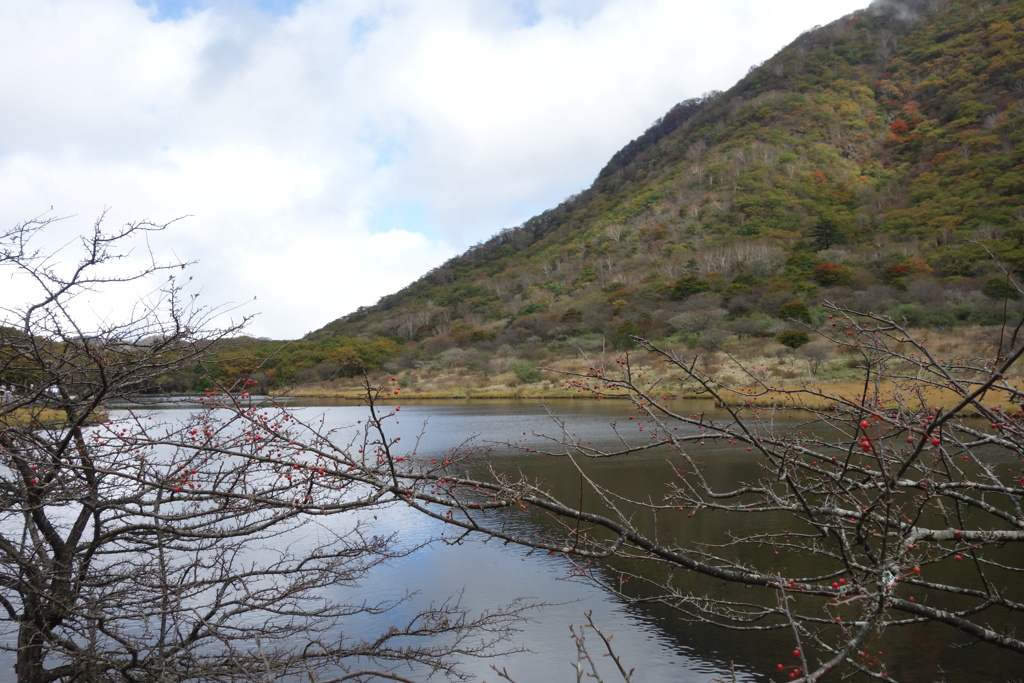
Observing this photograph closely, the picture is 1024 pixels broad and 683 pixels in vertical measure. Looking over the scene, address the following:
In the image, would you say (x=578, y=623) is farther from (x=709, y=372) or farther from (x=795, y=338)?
(x=795, y=338)

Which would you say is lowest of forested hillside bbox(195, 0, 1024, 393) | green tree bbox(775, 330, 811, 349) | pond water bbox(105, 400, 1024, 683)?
pond water bbox(105, 400, 1024, 683)

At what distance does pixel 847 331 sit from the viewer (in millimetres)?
3229

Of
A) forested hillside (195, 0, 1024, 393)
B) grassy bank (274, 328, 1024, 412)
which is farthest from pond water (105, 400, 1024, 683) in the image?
forested hillside (195, 0, 1024, 393)


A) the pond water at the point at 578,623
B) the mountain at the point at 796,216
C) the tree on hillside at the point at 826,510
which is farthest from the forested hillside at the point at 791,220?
the pond water at the point at 578,623

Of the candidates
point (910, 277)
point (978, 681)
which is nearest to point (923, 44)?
point (910, 277)

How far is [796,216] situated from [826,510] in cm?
5771

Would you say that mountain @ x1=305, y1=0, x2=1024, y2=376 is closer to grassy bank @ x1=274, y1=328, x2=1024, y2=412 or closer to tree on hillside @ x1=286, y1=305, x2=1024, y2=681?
grassy bank @ x1=274, y1=328, x2=1024, y2=412

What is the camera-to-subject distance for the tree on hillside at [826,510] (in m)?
2.25

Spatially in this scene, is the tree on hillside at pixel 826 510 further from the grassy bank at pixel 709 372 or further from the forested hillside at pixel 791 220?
the forested hillside at pixel 791 220

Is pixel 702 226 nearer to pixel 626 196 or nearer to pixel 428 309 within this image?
pixel 626 196

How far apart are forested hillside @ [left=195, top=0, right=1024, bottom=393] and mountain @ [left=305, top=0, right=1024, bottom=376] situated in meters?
0.19

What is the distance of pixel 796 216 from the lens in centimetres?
5453

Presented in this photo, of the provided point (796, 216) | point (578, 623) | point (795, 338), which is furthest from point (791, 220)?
point (578, 623)

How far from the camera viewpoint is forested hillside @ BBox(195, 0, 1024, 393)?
37719 millimetres
